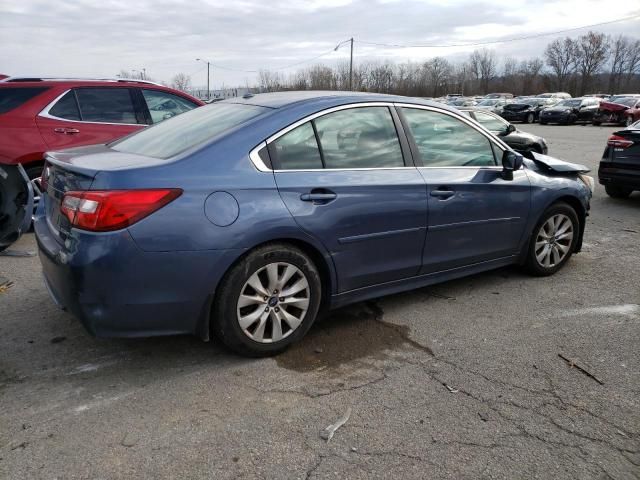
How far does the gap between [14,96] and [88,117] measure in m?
0.80

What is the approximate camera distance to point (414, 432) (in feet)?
8.77

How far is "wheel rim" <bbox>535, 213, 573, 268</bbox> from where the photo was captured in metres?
4.88

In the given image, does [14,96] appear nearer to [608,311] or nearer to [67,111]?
[67,111]

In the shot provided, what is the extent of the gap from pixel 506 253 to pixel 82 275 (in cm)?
335

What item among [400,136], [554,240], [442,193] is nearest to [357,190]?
[400,136]

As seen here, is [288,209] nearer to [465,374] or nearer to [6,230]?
[465,374]

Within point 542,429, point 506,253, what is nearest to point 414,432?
point 542,429

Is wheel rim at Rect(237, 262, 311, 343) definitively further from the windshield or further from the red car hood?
the windshield

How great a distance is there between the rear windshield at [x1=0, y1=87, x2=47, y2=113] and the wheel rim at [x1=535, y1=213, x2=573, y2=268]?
5786mm

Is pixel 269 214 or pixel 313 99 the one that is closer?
pixel 269 214

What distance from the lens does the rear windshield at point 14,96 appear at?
6176mm

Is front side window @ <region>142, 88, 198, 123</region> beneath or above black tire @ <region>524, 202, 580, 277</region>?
above

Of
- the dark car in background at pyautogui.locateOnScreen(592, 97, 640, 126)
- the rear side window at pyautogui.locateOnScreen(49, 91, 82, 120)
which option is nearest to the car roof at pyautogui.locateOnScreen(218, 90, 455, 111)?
the rear side window at pyautogui.locateOnScreen(49, 91, 82, 120)

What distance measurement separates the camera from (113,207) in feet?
9.18
